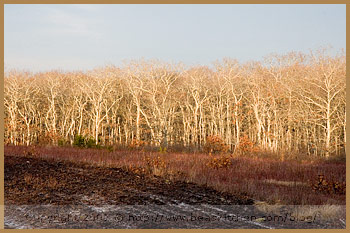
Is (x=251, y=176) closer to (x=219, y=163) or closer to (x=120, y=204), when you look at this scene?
(x=219, y=163)

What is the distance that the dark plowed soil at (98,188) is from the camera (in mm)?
8875

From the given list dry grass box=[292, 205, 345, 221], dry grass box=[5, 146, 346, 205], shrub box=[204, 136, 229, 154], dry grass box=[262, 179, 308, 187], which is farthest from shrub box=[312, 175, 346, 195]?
shrub box=[204, 136, 229, 154]

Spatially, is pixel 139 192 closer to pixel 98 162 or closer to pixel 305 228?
pixel 305 228

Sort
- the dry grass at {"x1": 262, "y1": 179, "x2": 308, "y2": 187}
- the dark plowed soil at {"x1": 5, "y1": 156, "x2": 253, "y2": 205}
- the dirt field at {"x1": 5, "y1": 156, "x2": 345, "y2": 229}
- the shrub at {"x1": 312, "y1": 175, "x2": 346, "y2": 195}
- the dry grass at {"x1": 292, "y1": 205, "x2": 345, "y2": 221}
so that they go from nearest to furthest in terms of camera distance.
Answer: the dirt field at {"x1": 5, "y1": 156, "x2": 345, "y2": 229} < the dry grass at {"x1": 292, "y1": 205, "x2": 345, "y2": 221} < the dark plowed soil at {"x1": 5, "y1": 156, "x2": 253, "y2": 205} < the shrub at {"x1": 312, "y1": 175, "x2": 346, "y2": 195} < the dry grass at {"x1": 262, "y1": 179, "x2": 308, "y2": 187}

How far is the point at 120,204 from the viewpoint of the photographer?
8.47m

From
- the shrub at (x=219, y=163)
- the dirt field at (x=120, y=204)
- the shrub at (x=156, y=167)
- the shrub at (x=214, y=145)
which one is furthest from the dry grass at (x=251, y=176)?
the shrub at (x=214, y=145)

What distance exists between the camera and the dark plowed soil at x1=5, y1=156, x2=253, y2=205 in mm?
8875

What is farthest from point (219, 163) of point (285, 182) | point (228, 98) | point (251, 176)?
point (228, 98)

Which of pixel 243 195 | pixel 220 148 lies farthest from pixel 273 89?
pixel 243 195

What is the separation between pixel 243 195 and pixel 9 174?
22.9 ft

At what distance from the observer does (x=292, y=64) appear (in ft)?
104

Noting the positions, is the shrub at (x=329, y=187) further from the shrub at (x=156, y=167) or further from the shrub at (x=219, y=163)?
the shrub at (x=156, y=167)

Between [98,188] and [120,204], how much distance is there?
1.68 metres

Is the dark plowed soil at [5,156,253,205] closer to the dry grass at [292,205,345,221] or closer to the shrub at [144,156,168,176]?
the shrub at [144,156,168,176]
